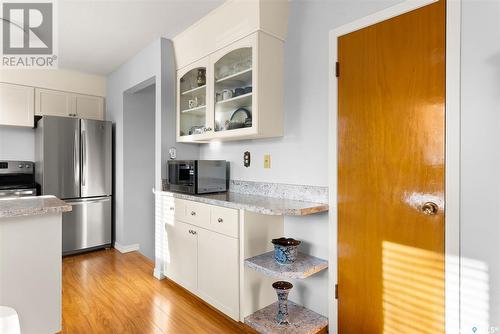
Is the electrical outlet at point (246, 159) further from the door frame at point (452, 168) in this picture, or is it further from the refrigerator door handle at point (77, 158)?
the refrigerator door handle at point (77, 158)

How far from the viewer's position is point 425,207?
155 centimetres

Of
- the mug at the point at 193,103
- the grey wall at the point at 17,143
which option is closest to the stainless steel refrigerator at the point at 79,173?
the grey wall at the point at 17,143

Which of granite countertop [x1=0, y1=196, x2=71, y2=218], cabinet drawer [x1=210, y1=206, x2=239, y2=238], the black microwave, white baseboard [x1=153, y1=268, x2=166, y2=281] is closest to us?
granite countertop [x1=0, y1=196, x2=71, y2=218]

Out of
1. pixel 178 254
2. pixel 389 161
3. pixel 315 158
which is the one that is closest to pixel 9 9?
pixel 178 254

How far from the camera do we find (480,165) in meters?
1.39

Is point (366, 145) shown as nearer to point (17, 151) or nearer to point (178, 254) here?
point (178, 254)

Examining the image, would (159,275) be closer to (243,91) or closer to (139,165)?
(139,165)

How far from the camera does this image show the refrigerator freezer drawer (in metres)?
3.62

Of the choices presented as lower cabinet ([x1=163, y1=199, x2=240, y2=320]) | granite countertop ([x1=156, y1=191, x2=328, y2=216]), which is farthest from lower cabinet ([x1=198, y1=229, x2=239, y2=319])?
granite countertop ([x1=156, y1=191, x2=328, y2=216])

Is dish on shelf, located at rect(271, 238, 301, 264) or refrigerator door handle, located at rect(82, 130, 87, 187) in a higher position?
refrigerator door handle, located at rect(82, 130, 87, 187)

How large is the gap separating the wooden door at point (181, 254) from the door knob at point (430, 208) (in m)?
1.69

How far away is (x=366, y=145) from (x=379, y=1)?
0.88m

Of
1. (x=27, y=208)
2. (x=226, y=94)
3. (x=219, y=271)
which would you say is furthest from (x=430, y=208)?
(x=27, y=208)

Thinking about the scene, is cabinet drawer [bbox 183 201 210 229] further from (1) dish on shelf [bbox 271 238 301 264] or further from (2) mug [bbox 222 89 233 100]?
(2) mug [bbox 222 89 233 100]
